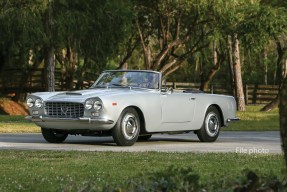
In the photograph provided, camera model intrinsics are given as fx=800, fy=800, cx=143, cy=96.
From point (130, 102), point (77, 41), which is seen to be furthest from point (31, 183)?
point (77, 41)

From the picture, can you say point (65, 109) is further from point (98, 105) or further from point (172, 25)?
point (172, 25)

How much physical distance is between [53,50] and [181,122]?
17341mm

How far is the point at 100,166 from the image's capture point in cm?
1062

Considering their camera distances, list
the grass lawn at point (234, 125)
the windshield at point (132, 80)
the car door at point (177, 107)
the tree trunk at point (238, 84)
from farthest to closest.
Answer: the tree trunk at point (238, 84) → the grass lawn at point (234, 125) → the windshield at point (132, 80) → the car door at point (177, 107)

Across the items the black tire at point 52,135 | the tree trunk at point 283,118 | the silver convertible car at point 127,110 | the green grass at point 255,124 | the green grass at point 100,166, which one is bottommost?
the green grass at point 255,124

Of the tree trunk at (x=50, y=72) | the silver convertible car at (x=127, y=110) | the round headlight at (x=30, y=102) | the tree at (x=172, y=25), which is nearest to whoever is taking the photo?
the silver convertible car at (x=127, y=110)

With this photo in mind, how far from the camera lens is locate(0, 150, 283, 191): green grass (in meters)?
8.59

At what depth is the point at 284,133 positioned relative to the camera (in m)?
6.31

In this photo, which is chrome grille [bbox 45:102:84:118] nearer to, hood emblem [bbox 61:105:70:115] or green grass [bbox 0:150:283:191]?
hood emblem [bbox 61:105:70:115]

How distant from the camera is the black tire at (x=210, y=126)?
1775cm

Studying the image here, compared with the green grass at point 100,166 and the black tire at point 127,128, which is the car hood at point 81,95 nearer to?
the black tire at point 127,128

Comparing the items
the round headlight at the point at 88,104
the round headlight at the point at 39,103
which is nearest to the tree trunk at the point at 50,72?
the round headlight at the point at 39,103

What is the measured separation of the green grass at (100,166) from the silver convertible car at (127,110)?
7.95 feet

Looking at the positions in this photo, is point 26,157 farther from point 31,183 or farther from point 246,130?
point 246,130
